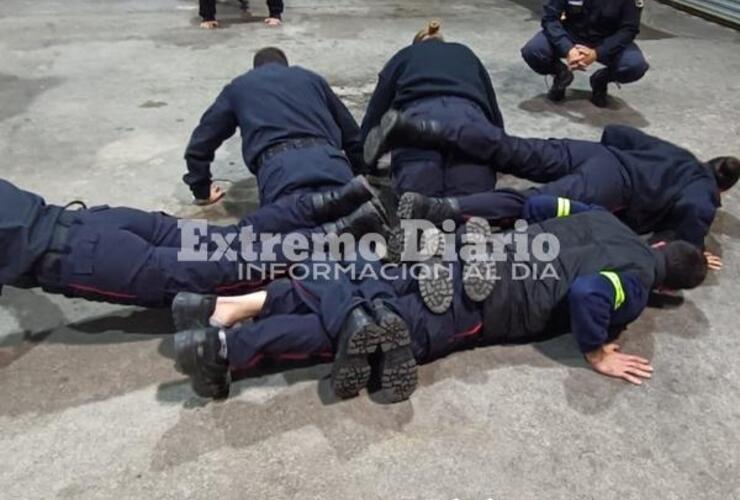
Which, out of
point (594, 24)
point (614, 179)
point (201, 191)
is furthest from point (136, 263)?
point (594, 24)

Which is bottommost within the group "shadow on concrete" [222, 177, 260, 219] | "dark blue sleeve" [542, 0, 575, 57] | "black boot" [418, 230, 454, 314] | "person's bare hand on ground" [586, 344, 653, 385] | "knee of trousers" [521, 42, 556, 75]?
"shadow on concrete" [222, 177, 260, 219]

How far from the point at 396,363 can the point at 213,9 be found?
361cm

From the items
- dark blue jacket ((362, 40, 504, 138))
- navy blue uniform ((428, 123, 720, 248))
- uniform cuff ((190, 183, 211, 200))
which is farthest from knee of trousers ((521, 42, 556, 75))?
uniform cuff ((190, 183, 211, 200))

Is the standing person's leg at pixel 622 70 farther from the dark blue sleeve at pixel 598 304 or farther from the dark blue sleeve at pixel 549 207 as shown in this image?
the dark blue sleeve at pixel 598 304

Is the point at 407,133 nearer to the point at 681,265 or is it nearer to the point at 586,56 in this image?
the point at 681,265

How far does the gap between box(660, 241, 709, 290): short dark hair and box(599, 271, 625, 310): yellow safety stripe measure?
0.29 m

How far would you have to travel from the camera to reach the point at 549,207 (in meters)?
2.10

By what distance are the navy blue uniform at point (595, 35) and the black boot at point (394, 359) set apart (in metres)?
2.24

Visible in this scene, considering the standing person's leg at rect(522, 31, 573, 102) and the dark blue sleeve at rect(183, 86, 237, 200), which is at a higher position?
the standing person's leg at rect(522, 31, 573, 102)

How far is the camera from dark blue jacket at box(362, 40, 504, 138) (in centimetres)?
238

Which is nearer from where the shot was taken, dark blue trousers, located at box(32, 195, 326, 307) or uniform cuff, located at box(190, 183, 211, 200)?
dark blue trousers, located at box(32, 195, 326, 307)

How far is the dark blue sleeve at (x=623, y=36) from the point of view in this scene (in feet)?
10.8

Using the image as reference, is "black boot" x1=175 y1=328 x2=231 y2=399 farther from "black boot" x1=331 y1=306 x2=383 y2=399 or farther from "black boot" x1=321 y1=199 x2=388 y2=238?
"black boot" x1=321 y1=199 x2=388 y2=238

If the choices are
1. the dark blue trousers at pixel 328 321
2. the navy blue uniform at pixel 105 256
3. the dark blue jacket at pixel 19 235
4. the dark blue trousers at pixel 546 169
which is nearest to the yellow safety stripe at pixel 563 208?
the dark blue trousers at pixel 546 169
